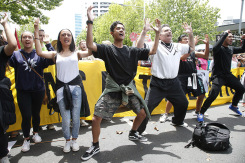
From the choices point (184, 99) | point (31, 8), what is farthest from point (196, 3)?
point (184, 99)

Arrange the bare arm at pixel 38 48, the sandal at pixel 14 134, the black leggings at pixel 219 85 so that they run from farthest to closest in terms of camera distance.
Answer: the black leggings at pixel 219 85 → the sandal at pixel 14 134 → the bare arm at pixel 38 48

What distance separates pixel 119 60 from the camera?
2932mm

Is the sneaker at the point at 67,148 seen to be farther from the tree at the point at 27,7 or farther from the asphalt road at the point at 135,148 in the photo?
the tree at the point at 27,7

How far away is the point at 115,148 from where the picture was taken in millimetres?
3254

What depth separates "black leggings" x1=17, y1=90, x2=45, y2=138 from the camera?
3.18 metres

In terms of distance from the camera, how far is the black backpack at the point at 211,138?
303cm

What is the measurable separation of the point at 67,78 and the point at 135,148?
1680mm

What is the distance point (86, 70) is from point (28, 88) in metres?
1.83

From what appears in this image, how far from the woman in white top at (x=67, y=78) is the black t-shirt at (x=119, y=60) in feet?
0.98

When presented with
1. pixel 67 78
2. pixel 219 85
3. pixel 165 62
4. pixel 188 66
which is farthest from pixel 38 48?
pixel 219 85

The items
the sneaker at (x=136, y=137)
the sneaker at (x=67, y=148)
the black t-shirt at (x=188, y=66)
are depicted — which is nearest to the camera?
the sneaker at (x=67, y=148)

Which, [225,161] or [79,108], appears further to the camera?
[79,108]

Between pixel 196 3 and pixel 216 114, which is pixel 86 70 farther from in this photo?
pixel 196 3

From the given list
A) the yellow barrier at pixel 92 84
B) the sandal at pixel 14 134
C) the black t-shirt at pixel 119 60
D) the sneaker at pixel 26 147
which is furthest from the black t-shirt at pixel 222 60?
the sandal at pixel 14 134
